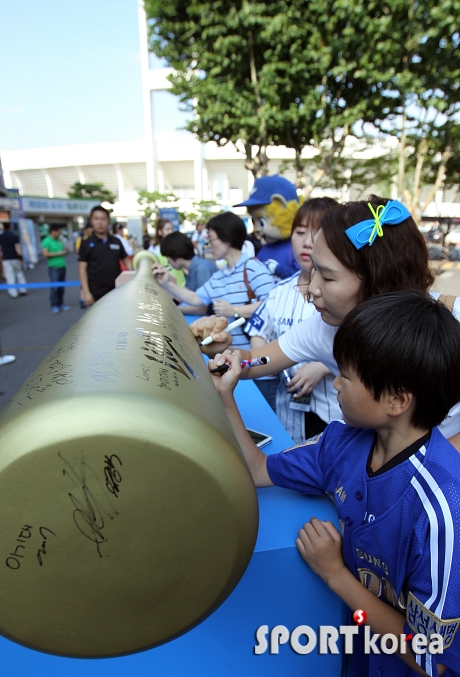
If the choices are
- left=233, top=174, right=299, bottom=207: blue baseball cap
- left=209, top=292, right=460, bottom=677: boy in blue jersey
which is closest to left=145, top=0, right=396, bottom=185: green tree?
left=233, top=174, right=299, bottom=207: blue baseball cap

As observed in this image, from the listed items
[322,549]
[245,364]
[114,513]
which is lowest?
[322,549]

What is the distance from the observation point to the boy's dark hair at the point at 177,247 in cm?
404

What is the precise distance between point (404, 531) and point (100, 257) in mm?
5282

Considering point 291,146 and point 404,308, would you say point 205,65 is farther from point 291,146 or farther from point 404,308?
point 404,308

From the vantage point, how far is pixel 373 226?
114 cm

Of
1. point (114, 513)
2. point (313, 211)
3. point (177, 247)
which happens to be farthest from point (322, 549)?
point (177, 247)

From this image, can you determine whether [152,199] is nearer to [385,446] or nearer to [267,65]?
[267,65]

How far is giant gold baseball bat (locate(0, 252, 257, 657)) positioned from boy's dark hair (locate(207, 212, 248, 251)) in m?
2.35

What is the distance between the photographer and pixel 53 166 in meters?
54.7

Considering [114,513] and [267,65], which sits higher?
[267,65]

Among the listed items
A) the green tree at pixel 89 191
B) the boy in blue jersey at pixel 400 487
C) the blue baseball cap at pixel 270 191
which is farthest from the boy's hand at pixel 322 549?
the green tree at pixel 89 191
